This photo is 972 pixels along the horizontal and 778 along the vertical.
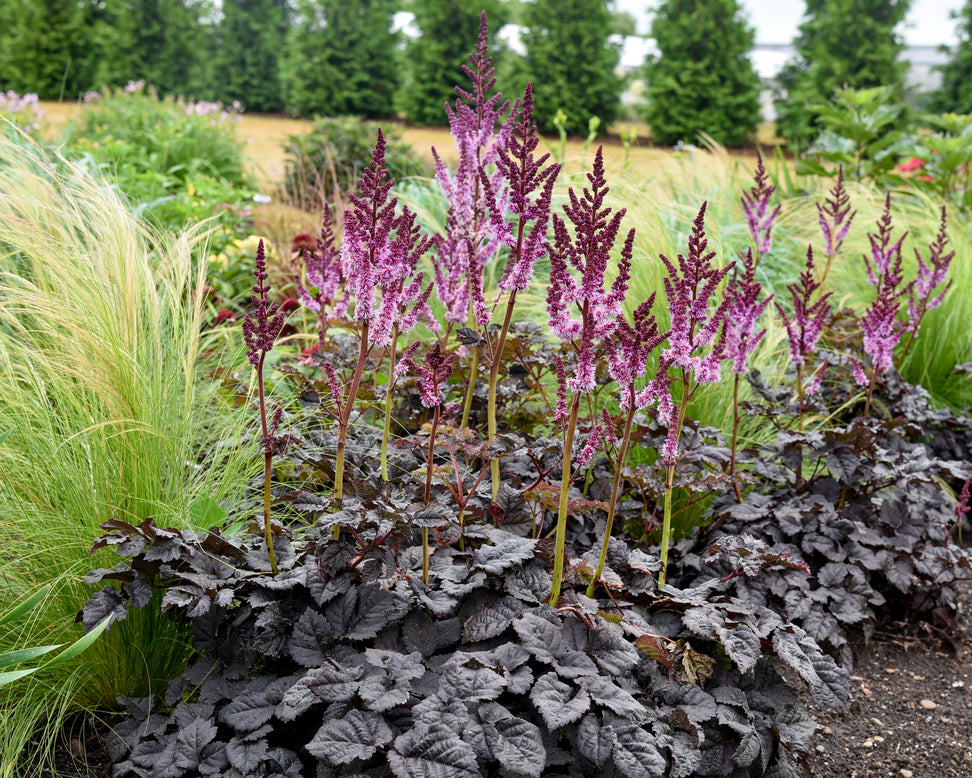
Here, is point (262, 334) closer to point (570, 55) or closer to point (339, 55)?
point (570, 55)

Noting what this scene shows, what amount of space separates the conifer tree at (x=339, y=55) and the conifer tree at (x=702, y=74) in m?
5.10

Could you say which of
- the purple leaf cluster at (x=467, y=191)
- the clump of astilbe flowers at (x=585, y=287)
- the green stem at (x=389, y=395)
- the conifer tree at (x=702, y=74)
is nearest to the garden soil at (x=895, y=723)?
the green stem at (x=389, y=395)

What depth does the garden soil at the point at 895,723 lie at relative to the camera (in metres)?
2.07

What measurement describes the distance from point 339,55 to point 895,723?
1466cm

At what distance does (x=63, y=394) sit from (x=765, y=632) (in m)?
1.89

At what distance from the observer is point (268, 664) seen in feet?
6.14

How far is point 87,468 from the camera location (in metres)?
2.10

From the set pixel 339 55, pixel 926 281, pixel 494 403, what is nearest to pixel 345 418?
pixel 494 403

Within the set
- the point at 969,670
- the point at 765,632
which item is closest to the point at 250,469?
the point at 765,632

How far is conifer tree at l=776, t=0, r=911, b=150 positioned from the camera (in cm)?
1198

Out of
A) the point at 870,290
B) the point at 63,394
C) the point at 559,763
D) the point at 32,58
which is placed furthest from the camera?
the point at 32,58

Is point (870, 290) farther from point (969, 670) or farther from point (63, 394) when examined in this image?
point (63, 394)

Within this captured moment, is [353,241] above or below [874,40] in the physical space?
below

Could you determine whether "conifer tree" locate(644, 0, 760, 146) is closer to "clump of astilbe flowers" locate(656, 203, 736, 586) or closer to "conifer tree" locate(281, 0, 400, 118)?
"conifer tree" locate(281, 0, 400, 118)
